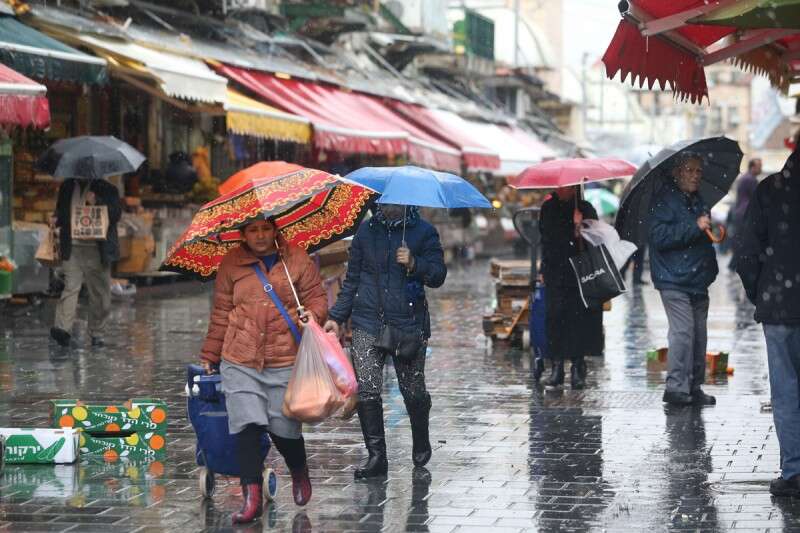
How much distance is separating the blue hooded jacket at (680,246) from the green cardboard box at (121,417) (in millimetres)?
3923

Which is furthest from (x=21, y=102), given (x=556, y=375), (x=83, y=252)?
(x=556, y=375)

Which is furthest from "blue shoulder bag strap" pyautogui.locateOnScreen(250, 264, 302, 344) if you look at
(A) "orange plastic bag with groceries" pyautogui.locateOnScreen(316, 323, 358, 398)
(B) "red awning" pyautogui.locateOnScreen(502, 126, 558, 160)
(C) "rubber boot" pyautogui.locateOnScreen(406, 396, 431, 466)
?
(B) "red awning" pyautogui.locateOnScreen(502, 126, 558, 160)

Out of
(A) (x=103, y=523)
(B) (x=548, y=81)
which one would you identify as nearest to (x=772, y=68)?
(A) (x=103, y=523)

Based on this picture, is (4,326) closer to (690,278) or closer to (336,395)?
(690,278)

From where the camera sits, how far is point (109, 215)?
14.9m

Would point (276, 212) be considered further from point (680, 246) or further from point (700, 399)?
point (700, 399)

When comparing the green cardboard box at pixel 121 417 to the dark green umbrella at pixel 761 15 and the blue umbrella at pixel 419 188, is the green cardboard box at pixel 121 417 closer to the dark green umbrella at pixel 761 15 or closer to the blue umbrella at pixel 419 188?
the blue umbrella at pixel 419 188

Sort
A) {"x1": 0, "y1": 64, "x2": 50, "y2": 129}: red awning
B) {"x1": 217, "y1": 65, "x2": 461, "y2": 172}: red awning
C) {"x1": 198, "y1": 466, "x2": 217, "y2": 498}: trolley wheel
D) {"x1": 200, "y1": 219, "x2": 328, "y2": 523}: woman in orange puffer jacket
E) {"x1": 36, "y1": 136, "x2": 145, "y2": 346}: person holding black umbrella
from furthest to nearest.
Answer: {"x1": 217, "y1": 65, "x2": 461, "y2": 172}: red awning → {"x1": 36, "y1": 136, "x2": 145, "y2": 346}: person holding black umbrella → {"x1": 0, "y1": 64, "x2": 50, "y2": 129}: red awning → {"x1": 198, "y1": 466, "x2": 217, "y2": 498}: trolley wheel → {"x1": 200, "y1": 219, "x2": 328, "y2": 523}: woman in orange puffer jacket

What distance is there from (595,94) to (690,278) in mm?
74493

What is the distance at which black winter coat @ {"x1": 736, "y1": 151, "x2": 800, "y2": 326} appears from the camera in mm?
8008

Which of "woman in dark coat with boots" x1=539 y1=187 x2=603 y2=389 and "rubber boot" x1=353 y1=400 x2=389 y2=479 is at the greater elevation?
"woman in dark coat with boots" x1=539 y1=187 x2=603 y2=389

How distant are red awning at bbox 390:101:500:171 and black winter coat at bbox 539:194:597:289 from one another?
17807mm

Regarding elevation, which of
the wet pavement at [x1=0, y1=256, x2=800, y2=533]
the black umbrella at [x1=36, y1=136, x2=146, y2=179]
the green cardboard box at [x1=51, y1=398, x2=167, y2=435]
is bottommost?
the wet pavement at [x1=0, y1=256, x2=800, y2=533]

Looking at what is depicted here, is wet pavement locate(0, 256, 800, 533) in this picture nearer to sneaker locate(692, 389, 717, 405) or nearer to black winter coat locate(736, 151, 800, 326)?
sneaker locate(692, 389, 717, 405)
